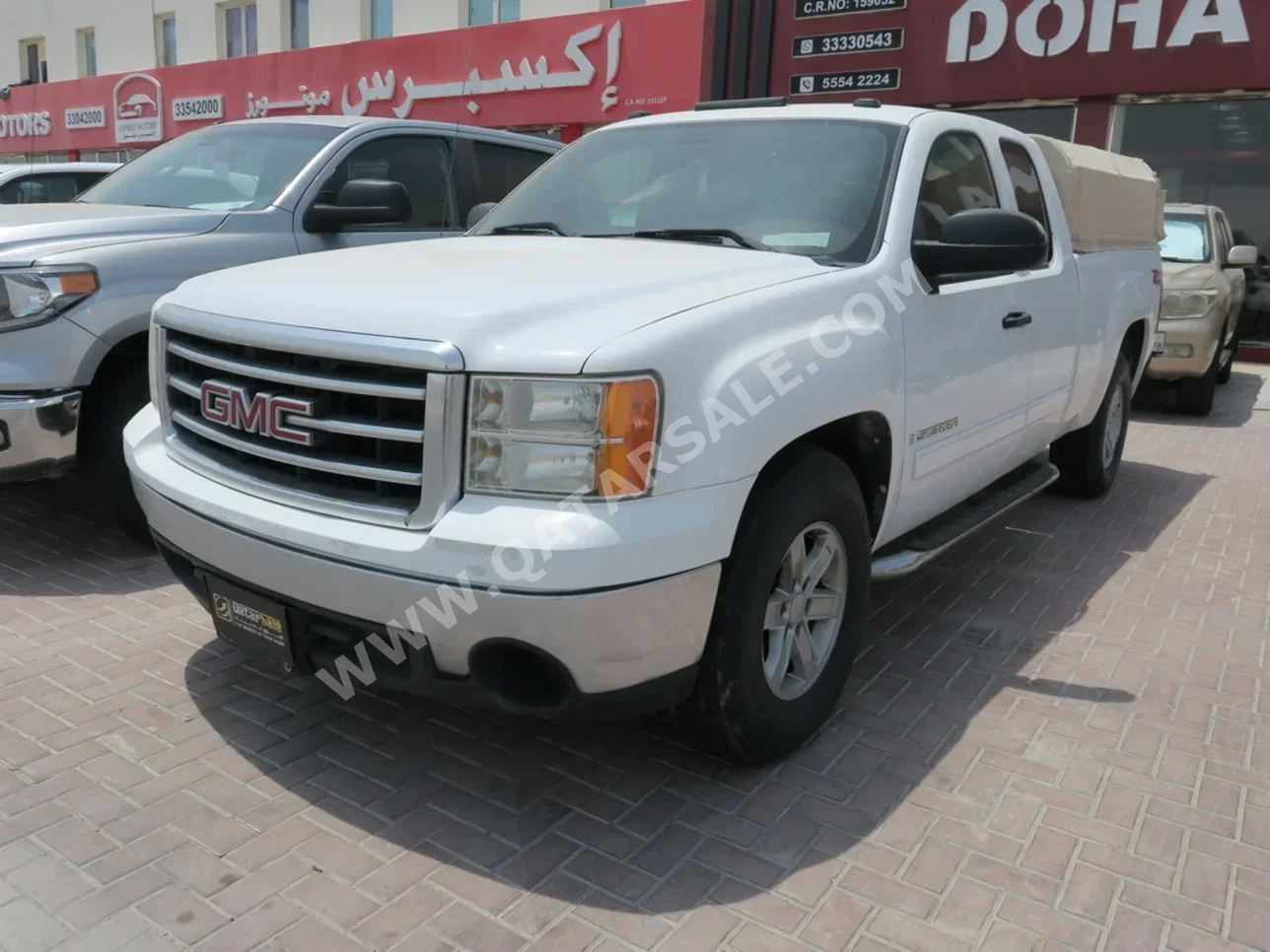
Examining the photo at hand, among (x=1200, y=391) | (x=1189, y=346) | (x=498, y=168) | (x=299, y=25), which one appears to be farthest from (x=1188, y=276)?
(x=299, y=25)

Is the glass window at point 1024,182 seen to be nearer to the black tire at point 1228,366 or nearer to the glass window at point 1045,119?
the black tire at point 1228,366

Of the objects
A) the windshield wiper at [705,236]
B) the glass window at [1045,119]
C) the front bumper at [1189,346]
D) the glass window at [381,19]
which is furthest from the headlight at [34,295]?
the glass window at [381,19]

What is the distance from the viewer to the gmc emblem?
265cm

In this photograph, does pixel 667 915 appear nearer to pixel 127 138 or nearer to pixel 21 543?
pixel 21 543

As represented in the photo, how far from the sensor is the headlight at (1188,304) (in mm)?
9195

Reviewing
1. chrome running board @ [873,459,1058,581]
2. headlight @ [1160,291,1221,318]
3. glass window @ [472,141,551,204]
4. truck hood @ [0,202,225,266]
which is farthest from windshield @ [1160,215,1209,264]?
truck hood @ [0,202,225,266]

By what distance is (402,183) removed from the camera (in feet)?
18.2

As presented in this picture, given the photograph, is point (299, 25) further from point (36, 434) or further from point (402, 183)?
point (36, 434)

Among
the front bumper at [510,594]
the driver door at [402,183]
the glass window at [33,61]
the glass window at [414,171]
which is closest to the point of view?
the front bumper at [510,594]

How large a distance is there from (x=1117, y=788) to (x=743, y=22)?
14.3m

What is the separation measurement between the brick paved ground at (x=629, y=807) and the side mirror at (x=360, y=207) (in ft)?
6.11

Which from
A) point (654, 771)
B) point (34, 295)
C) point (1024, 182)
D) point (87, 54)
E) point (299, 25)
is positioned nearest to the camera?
point (654, 771)

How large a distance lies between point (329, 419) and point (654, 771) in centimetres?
135

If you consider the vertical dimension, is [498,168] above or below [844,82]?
below
